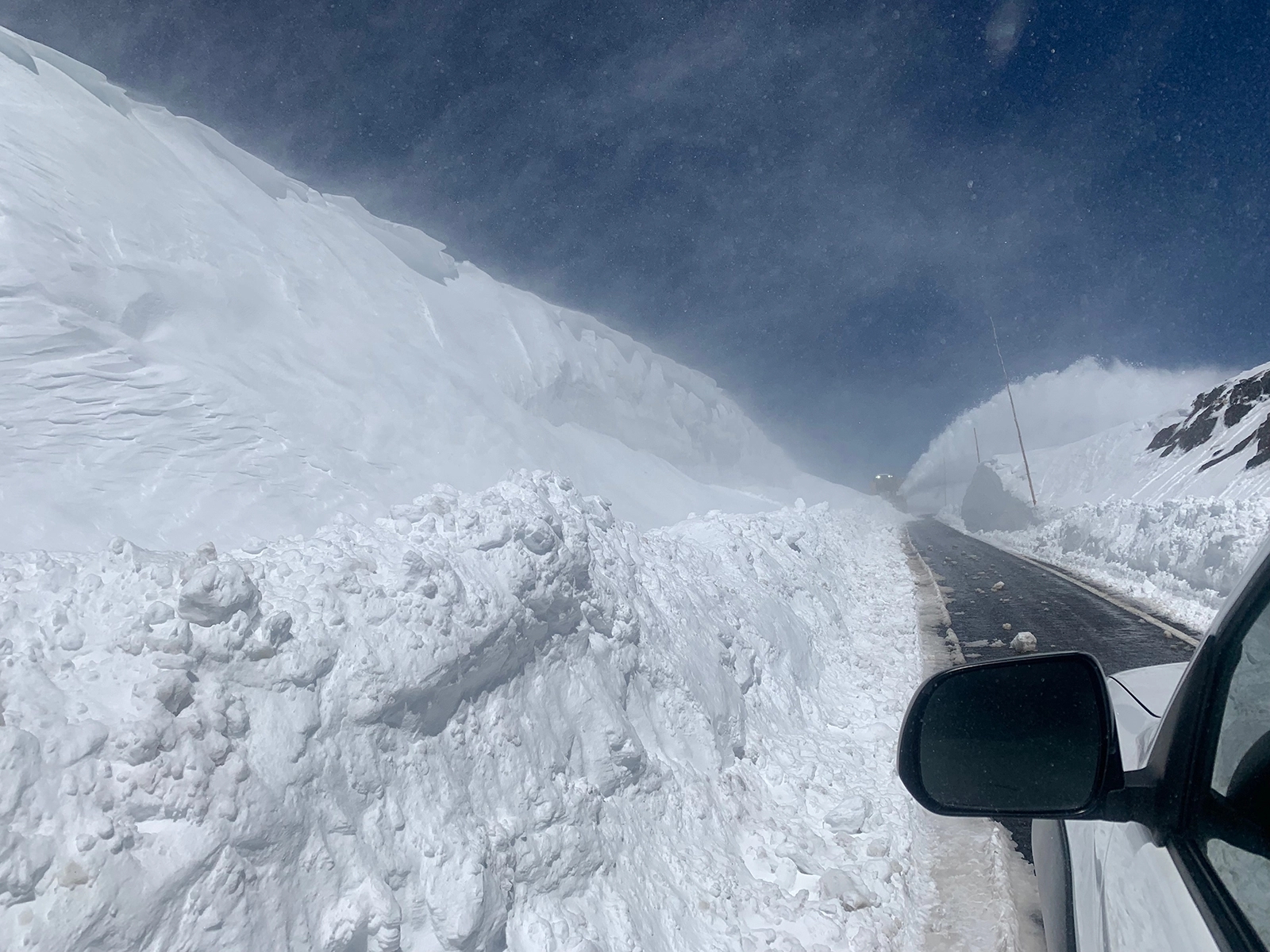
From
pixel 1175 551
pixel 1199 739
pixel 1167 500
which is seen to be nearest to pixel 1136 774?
pixel 1199 739

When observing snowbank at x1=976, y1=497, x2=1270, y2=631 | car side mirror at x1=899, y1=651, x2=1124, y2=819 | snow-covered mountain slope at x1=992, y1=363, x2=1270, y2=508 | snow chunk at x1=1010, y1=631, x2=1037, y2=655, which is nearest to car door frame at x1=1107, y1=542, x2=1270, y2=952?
car side mirror at x1=899, y1=651, x2=1124, y2=819

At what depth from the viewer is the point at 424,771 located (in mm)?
3469

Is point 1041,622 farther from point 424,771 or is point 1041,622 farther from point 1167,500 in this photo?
point 1167,500

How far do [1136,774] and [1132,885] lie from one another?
247 mm

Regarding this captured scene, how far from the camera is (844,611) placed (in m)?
11.5

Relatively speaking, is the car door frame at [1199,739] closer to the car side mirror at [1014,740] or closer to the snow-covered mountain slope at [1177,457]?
the car side mirror at [1014,740]

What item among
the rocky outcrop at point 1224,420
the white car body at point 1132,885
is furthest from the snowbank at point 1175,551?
the rocky outcrop at point 1224,420

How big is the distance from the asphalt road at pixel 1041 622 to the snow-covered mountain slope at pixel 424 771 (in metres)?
1.59

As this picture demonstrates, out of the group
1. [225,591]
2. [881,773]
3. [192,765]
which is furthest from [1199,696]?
[881,773]

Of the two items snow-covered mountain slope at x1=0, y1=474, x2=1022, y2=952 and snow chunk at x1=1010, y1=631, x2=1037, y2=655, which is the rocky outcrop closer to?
snow chunk at x1=1010, y1=631, x2=1037, y2=655

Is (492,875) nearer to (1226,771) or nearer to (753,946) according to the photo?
(753,946)

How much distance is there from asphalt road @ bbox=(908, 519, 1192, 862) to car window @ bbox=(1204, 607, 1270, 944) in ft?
11.1

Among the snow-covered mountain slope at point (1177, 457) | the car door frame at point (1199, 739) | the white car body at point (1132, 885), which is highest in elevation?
the snow-covered mountain slope at point (1177, 457)

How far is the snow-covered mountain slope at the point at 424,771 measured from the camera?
247cm
